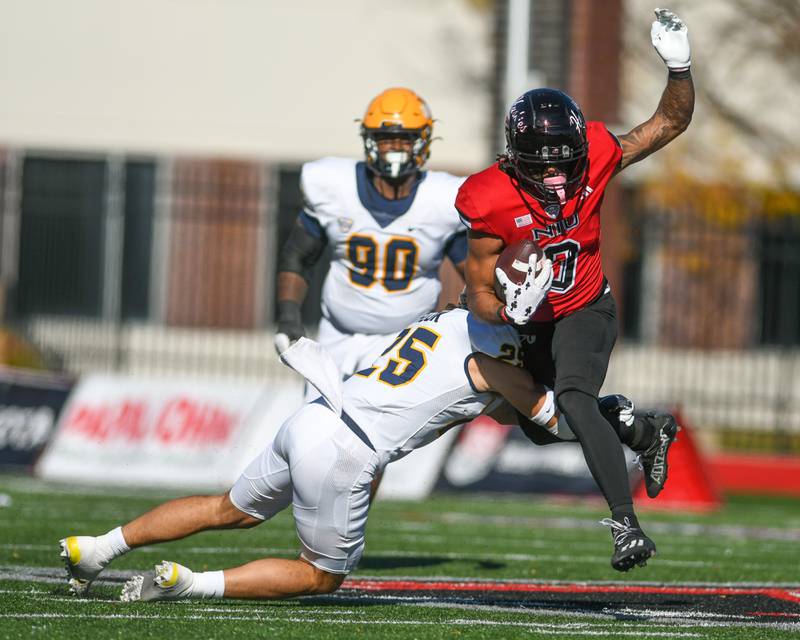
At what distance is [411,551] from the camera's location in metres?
8.13

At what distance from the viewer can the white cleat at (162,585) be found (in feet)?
17.7

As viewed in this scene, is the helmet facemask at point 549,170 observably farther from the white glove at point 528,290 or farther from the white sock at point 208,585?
the white sock at point 208,585

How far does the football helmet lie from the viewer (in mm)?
7379

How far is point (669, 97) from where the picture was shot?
19.6 ft

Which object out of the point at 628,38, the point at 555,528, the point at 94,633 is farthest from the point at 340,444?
the point at 628,38

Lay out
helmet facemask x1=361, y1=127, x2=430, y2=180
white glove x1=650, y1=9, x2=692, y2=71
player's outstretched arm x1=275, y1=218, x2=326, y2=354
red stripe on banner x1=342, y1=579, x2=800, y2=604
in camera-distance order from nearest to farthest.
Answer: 1. white glove x1=650, y1=9, x2=692, y2=71
2. red stripe on banner x1=342, y1=579, x2=800, y2=604
3. helmet facemask x1=361, y1=127, x2=430, y2=180
4. player's outstretched arm x1=275, y1=218, x2=326, y2=354

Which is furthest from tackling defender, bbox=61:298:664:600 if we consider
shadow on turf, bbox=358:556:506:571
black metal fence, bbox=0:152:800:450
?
black metal fence, bbox=0:152:800:450

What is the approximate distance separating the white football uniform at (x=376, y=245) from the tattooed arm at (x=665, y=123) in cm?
155

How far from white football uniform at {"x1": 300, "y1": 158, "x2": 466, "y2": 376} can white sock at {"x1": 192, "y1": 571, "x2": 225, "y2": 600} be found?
6.81 feet

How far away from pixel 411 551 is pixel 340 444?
9.24 feet

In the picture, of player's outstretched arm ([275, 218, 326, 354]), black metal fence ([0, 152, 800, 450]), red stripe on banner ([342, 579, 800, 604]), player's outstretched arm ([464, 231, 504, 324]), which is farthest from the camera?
black metal fence ([0, 152, 800, 450])

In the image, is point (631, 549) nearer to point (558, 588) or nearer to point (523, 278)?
point (523, 278)

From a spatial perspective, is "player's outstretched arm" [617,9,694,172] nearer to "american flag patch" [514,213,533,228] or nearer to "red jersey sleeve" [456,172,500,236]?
"american flag patch" [514,213,533,228]

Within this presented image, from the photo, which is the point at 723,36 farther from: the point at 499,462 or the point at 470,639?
the point at 470,639
